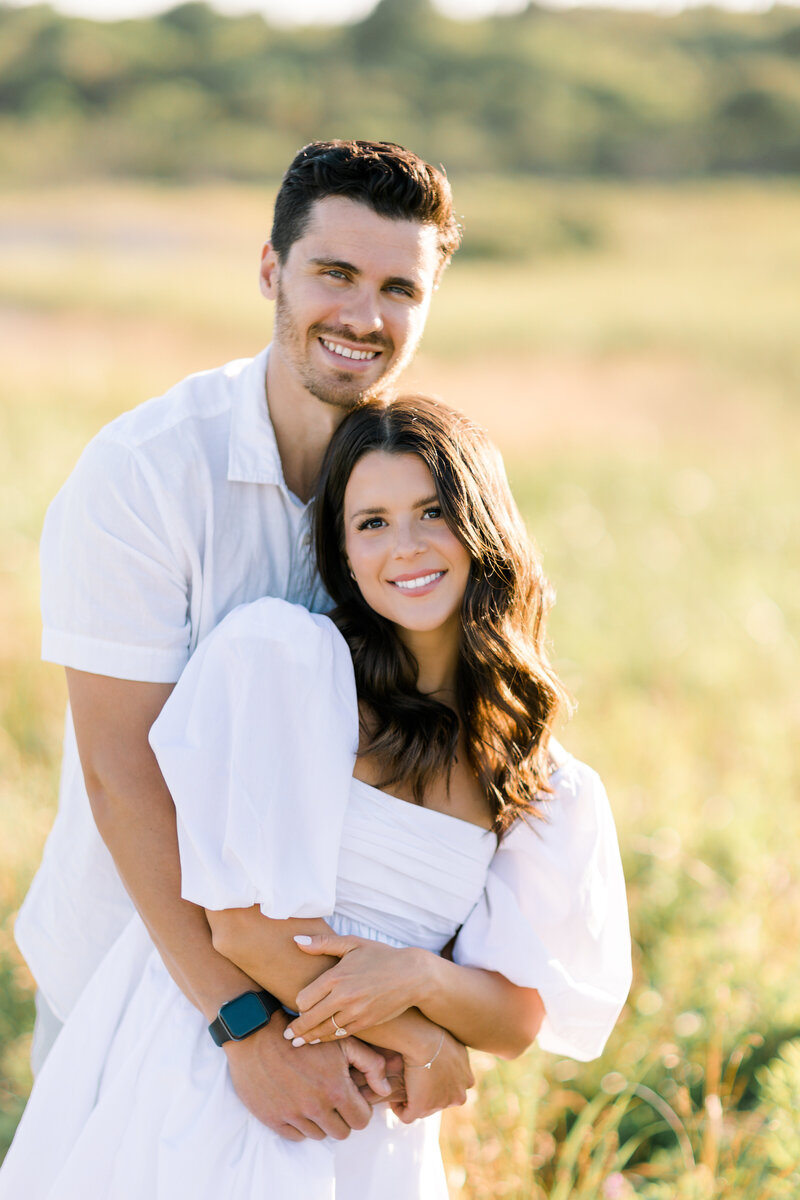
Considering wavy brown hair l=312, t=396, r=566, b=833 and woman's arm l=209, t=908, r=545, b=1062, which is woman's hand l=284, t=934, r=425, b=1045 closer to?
woman's arm l=209, t=908, r=545, b=1062

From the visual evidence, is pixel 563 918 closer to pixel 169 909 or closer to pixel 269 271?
pixel 169 909

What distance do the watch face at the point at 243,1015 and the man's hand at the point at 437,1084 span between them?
0.29 m

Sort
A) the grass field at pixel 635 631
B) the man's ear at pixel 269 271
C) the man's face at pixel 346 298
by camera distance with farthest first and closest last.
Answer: the grass field at pixel 635 631, the man's ear at pixel 269 271, the man's face at pixel 346 298

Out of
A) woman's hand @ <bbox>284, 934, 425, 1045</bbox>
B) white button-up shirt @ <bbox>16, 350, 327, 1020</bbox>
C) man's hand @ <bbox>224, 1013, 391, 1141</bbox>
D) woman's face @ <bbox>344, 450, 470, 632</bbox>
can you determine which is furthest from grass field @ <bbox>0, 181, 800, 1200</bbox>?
woman's hand @ <bbox>284, 934, 425, 1045</bbox>

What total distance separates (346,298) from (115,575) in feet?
2.69

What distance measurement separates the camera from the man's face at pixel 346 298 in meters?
2.27

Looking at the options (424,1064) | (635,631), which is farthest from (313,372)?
(635,631)

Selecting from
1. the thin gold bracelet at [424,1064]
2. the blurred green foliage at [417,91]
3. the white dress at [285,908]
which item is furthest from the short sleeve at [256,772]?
the blurred green foliage at [417,91]

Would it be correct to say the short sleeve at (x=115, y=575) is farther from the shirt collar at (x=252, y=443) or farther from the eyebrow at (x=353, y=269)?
the eyebrow at (x=353, y=269)

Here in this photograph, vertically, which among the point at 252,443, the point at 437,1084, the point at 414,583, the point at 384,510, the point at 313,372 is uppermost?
the point at 313,372

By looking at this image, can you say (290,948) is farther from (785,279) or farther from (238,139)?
(238,139)

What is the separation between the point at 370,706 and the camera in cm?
203

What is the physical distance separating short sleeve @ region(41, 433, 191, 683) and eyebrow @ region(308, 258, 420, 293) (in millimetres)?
638

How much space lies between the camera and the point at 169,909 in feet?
6.24
